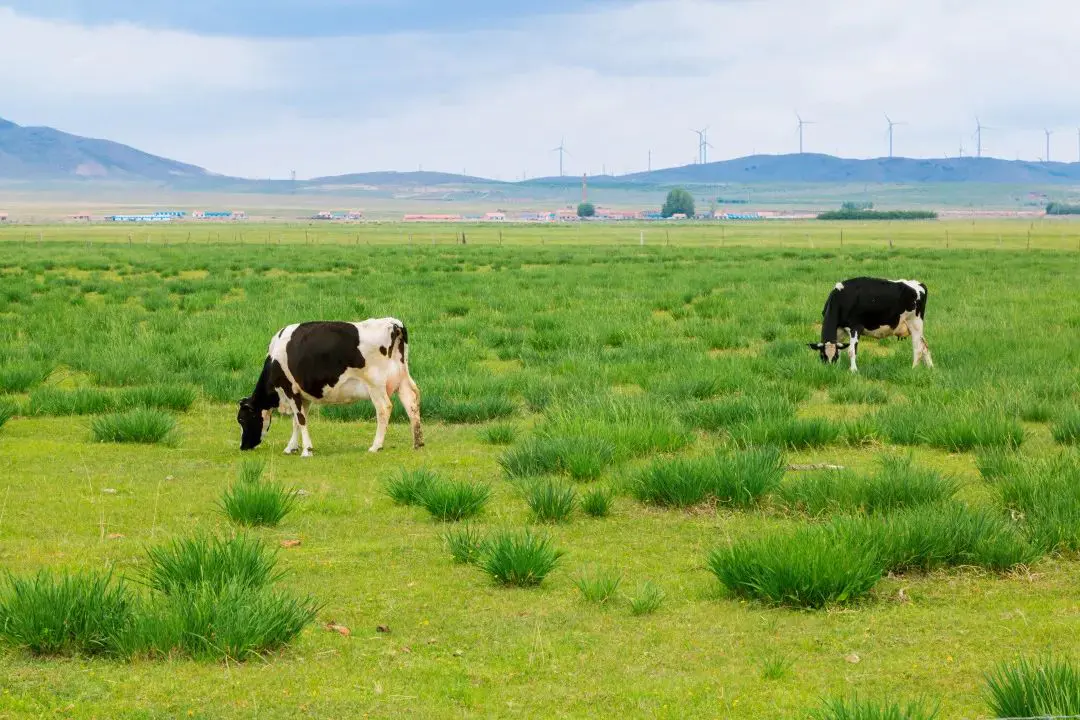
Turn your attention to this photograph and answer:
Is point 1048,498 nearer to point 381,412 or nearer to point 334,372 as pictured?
point 381,412

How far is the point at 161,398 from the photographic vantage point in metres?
16.4

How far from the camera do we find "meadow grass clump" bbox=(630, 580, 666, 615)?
25.0 ft

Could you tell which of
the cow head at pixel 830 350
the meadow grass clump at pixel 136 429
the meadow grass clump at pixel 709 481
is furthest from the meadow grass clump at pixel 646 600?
the cow head at pixel 830 350

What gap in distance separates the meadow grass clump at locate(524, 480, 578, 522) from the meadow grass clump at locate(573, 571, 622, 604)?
2067 mm

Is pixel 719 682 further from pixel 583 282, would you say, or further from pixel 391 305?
pixel 583 282

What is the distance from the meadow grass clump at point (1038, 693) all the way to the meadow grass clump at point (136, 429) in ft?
34.6

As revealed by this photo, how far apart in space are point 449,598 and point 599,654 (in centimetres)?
142

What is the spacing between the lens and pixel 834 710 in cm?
531

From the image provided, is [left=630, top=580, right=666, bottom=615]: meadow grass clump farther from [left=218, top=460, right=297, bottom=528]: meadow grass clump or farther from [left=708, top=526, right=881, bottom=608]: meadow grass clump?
[left=218, top=460, right=297, bottom=528]: meadow grass clump

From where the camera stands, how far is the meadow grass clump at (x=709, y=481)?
10.4 metres

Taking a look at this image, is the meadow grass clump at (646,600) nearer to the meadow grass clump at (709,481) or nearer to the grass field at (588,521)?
the grass field at (588,521)

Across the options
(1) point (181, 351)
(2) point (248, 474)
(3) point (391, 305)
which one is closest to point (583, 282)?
(3) point (391, 305)

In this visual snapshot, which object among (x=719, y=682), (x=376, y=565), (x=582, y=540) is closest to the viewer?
(x=719, y=682)

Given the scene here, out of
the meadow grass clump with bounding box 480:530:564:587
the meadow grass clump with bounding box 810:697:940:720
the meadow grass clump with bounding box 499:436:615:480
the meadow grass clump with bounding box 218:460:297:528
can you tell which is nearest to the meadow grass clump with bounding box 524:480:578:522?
the meadow grass clump with bounding box 499:436:615:480
